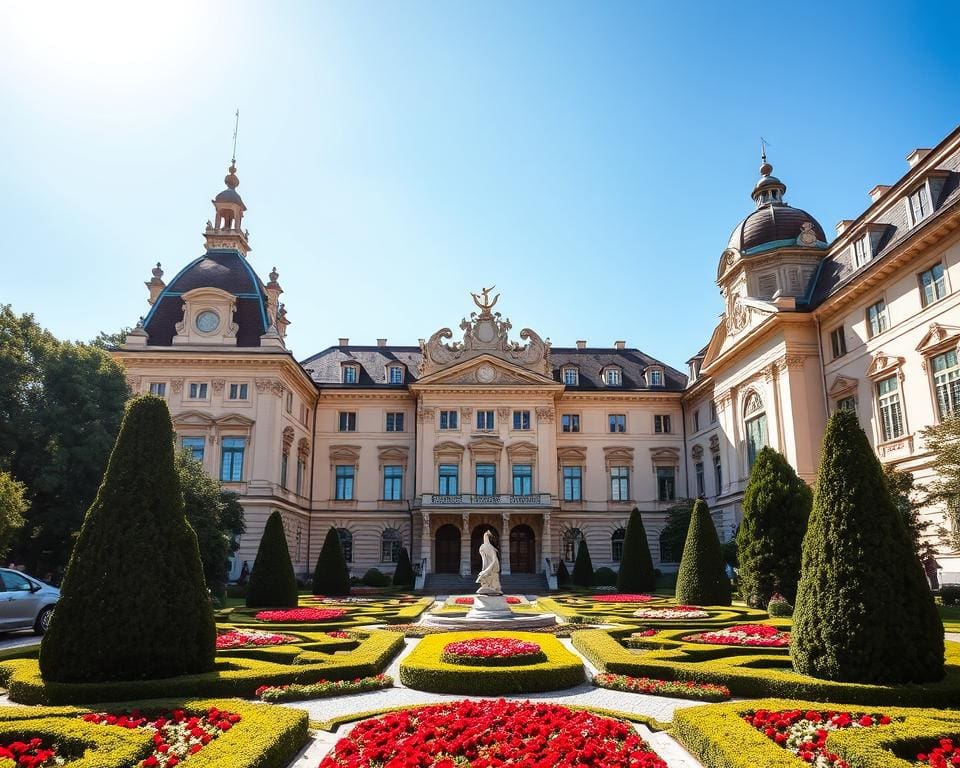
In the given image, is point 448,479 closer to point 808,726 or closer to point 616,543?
point 616,543

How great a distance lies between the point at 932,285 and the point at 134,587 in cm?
2673

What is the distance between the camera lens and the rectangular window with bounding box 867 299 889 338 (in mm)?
28000

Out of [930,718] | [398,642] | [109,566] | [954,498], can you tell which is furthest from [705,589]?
[109,566]

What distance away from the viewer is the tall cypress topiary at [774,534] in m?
21.6

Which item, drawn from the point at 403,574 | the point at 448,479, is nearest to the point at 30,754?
the point at 403,574

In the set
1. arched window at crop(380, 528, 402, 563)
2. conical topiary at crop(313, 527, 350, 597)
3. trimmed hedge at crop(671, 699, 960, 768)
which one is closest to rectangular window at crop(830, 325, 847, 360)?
conical topiary at crop(313, 527, 350, 597)

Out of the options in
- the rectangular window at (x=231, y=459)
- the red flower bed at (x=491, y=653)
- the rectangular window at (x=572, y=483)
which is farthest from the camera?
the rectangular window at (x=572, y=483)

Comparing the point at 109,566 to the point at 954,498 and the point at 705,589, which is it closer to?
the point at 705,589

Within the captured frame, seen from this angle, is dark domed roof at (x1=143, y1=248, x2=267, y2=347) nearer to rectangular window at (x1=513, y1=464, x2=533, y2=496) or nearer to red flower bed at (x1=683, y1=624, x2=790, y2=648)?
rectangular window at (x1=513, y1=464, x2=533, y2=496)

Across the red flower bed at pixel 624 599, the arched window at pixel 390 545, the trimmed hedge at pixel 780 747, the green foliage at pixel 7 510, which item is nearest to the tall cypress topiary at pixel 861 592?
the trimmed hedge at pixel 780 747

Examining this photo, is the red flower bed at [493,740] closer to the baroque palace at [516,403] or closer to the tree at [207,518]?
the tree at [207,518]

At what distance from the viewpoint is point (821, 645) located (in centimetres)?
1019

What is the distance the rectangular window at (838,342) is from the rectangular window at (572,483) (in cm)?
2038

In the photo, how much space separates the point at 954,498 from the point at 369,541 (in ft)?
112
